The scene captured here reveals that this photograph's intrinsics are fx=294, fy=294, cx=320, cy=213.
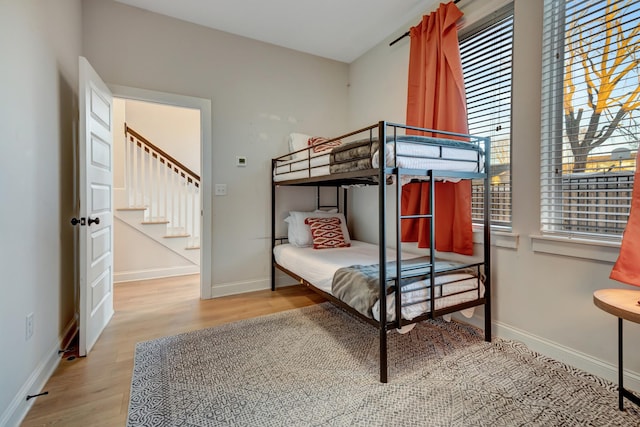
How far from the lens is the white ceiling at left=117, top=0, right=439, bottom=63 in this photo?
8.30ft

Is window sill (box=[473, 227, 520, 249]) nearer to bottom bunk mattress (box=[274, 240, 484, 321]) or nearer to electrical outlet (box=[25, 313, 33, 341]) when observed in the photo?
bottom bunk mattress (box=[274, 240, 484, 321])

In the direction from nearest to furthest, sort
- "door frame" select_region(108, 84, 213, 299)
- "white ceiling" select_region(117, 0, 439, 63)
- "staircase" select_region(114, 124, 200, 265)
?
1. "white ceiling" select_region(117, 0, 439, 63)
2. "door frame" select_region(108, 84, 213, 299)
3. "staircase" select_region(114, 124, 200, 265)

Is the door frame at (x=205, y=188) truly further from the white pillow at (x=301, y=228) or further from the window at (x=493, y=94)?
the window at (x=493, y=94)

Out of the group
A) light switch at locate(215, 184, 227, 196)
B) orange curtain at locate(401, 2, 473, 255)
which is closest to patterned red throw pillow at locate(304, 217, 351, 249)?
orange curtain at locate(401, 2, 473, 255)

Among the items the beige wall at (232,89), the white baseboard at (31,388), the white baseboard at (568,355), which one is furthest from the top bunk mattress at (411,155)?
the white baseboard at (31,388)

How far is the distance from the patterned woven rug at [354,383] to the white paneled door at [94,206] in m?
0.48

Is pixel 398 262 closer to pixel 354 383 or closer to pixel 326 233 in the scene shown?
pixel 354 383

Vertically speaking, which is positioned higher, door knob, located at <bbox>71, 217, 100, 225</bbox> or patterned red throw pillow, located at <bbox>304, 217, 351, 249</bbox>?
door knob, located at <bbox>71, 217, 100, 225</bbox>

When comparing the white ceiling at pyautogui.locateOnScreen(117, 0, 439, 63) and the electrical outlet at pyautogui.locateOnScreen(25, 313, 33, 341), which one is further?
the white ceiling at pyautogui.locateOnScreen(117, 0, 439, 63)

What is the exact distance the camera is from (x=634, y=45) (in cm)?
150

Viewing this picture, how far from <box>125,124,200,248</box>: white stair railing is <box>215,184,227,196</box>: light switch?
1317 millimetres

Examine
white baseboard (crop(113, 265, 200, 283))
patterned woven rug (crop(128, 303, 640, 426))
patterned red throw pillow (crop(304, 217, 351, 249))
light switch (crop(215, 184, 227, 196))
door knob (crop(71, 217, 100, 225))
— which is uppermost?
light switch (crop(215, 184, 227, 196))

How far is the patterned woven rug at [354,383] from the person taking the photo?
1.33 meters

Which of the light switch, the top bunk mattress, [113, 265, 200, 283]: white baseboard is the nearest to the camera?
the top bunk mattress
